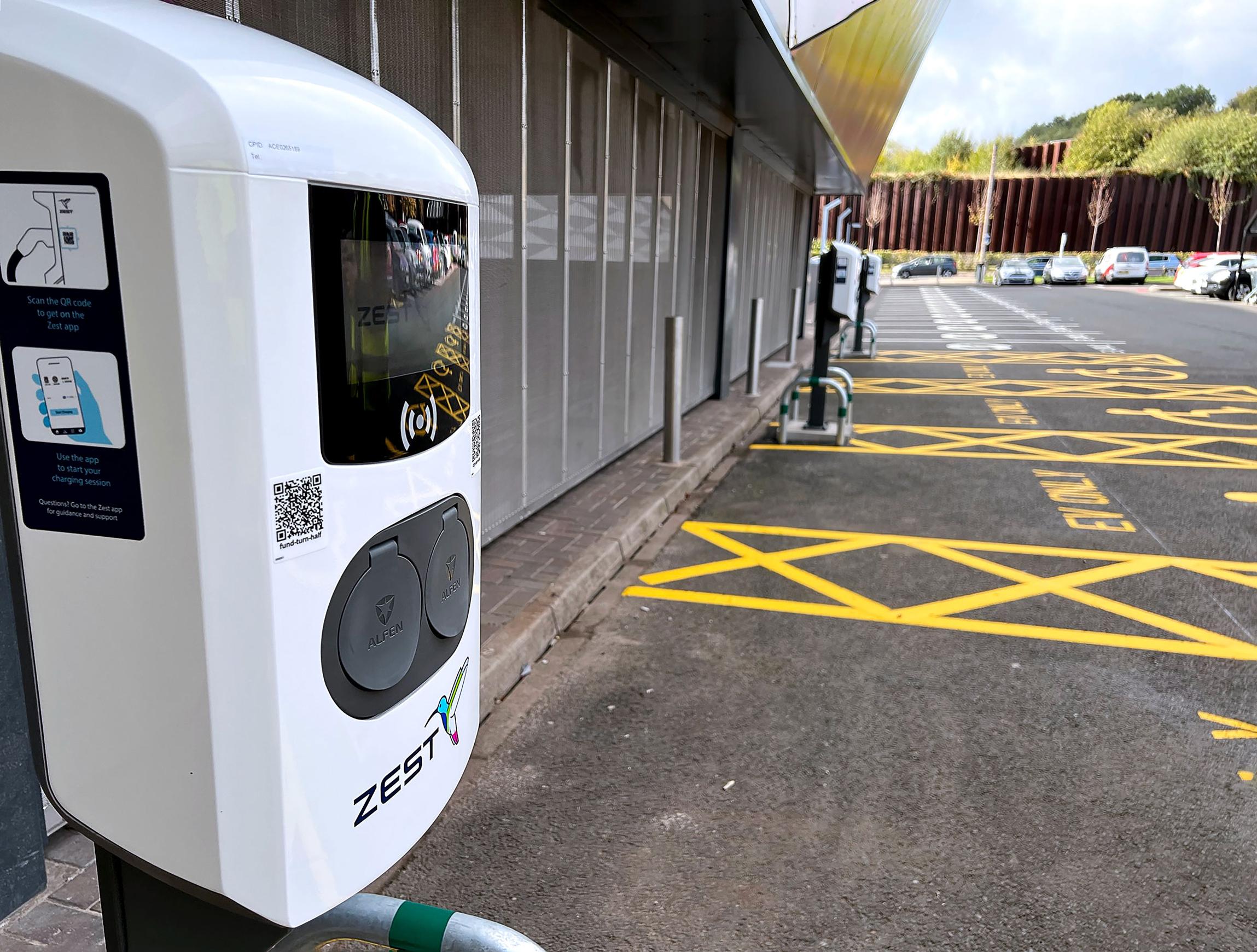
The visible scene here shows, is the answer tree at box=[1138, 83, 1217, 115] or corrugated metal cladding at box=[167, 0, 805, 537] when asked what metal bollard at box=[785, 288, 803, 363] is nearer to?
corrugated metal cladding at box=[167, 0, 805, 537]

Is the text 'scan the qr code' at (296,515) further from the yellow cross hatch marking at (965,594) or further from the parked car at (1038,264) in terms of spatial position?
the parked car at (1038,264)

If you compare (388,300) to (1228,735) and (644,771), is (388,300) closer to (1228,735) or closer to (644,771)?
(644,771)

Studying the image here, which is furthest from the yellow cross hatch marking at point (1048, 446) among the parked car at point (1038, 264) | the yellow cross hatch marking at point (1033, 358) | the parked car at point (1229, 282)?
the parked car at point (1038, 264)

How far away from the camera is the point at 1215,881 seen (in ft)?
9.48

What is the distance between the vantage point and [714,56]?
7215 millimetres

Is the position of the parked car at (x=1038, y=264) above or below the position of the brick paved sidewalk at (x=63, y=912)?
above

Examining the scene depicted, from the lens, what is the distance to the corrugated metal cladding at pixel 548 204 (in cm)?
427

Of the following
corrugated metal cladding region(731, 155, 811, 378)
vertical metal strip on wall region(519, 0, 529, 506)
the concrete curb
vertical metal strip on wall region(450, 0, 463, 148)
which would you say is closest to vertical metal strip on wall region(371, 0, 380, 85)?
vertical metal strip on wall region(450, 0, 463, 148)

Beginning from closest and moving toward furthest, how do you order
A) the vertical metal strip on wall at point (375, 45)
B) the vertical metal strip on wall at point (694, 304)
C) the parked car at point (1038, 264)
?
the vertical metal strip on wall at point (375, 45), the vertical metal strip on wall at point (694, 304), the parked car at point (1038, 264)

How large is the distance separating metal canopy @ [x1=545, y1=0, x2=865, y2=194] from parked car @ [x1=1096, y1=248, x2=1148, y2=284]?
133ft

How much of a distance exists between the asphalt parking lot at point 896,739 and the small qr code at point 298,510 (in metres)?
1.74

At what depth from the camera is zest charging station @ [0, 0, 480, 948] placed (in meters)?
1.26

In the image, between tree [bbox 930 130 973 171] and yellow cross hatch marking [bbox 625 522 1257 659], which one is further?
tree [bbox 930 130 973 171]

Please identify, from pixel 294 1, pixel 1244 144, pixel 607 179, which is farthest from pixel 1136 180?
pixel 294 1
